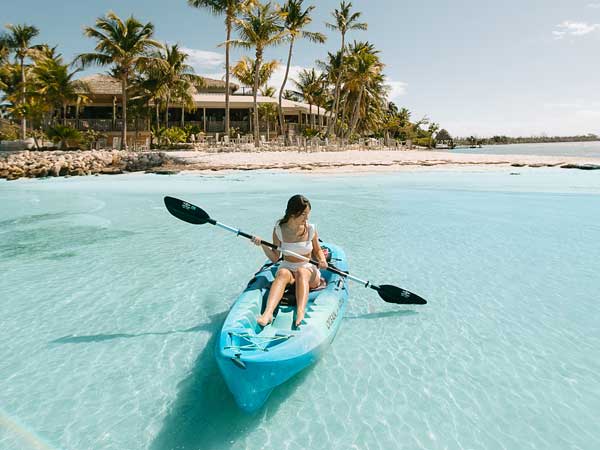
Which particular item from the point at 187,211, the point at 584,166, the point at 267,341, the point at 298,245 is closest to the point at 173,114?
the point at 584,166

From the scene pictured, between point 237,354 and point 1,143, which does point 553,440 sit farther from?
point 1,143

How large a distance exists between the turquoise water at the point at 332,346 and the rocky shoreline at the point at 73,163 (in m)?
15.0

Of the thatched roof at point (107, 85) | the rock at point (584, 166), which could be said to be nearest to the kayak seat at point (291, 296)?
the rock at point (584, 166)

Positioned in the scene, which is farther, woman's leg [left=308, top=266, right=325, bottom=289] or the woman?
woman's leg [left=308, top=266, right=325, bottom=289]

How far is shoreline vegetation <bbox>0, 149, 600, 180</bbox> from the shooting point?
81.4 feet

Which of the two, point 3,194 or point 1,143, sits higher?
point 1,143

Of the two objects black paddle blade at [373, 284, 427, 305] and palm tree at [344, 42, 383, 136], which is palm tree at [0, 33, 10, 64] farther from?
black paddle blade at [373, 284, 427, 305]

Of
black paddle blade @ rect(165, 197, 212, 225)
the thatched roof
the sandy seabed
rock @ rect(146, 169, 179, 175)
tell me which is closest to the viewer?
black paddle blade @ rect(165, 197, 212, 225)

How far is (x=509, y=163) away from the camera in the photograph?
86.7ft

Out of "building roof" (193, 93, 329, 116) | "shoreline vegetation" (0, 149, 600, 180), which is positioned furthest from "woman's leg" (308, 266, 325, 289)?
"building roof" (193, 93, 329, 116)

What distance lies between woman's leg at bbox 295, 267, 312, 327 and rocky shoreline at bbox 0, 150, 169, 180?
2325cm

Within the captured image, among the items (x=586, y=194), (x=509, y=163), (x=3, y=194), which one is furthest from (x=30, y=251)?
(x=509, y=163)

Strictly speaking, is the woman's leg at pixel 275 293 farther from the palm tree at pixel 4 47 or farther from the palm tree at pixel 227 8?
the palm tree at pixel 4 47

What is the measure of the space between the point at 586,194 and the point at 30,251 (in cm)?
1753
